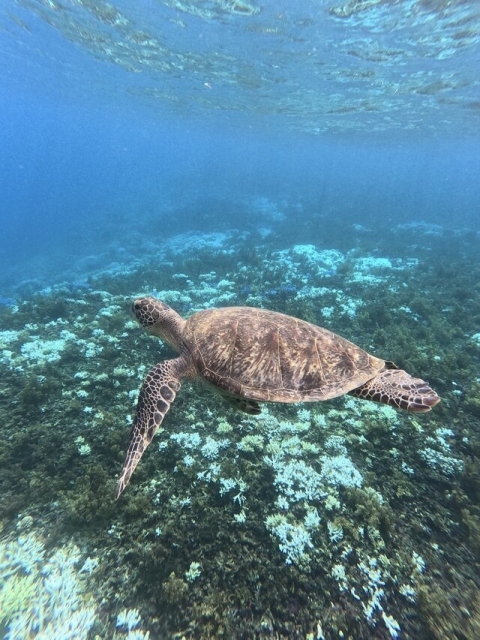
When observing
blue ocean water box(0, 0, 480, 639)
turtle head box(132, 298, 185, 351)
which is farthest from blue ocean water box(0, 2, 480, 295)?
turtle head box(132, 298, 185, 351)

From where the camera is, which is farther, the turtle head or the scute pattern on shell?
the turtle head

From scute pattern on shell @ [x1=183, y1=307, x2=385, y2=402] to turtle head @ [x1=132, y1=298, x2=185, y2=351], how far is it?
0.64 metres

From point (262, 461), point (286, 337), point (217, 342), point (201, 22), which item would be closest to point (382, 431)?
point (262, 461)

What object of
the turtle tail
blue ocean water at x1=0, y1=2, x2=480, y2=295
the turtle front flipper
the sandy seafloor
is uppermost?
blue ocean water at x1=0, y1=2, x2=480, y2=295

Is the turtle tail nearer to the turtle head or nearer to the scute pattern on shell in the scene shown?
the scute pattern on shell

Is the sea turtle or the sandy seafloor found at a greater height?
the sea turtle

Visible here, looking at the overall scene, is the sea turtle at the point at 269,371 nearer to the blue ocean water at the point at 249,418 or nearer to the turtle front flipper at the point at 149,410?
the turtle front flipper at the point at 149,410

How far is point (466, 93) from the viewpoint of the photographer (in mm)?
19875

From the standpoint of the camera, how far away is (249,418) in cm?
519

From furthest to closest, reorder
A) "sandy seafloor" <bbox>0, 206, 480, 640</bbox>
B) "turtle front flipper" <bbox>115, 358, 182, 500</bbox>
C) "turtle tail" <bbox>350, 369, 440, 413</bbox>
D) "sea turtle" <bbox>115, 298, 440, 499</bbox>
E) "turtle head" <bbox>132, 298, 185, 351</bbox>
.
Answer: "turtle head" <bbox>132, 298, 185, 351</bbox>, "sea turtle" <bbox>115, 298, 440, 499</bbox>, "turtle tail" <bbox>350, 369, 440, 413</bbox>, "turtle front flipper" <bbox>115, 358, 182, 500</bbox>, "sandy seafloor" <bbox>0, 206, 480, 640</bbox>

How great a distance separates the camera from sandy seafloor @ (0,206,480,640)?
2.78m

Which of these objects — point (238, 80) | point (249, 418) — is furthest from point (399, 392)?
point (238, 80)

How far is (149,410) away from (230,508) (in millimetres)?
1690

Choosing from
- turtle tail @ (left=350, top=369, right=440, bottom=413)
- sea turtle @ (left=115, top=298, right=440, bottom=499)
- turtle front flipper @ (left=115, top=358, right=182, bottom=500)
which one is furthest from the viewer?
sea turtle @ (left=115, top=298, right=440, bottom=499)
